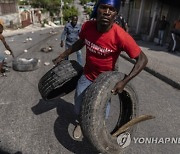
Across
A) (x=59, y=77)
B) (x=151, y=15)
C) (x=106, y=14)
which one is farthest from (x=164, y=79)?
(x=151, y=15)

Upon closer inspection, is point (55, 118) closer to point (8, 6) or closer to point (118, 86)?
point (118, 86)

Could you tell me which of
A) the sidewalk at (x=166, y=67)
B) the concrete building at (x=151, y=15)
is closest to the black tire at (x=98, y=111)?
the sidewalk at (x=166, y=67)

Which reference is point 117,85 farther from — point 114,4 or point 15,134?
point 15,134

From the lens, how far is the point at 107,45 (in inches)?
119

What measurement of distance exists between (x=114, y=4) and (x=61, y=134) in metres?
2.34

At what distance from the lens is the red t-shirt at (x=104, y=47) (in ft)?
9.55

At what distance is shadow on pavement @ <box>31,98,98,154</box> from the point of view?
3615 mm

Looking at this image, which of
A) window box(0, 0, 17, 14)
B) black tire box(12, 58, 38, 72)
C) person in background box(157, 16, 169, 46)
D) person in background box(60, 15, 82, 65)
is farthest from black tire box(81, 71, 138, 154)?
window box(0, 0, 17, 14)

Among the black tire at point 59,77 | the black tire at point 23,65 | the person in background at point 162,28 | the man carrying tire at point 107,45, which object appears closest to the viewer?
the man carrying tire at point 107,45

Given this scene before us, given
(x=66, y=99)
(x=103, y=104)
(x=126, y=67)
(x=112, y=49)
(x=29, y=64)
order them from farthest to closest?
(x=126, y=67) → (x=29, y=64) → (x=66, y=99) → (x=112, y=49) → (x=103, y=104)

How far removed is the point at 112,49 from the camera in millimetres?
3043

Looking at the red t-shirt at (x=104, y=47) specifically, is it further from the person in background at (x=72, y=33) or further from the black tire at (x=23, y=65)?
the black tire at (x=23, y=65)

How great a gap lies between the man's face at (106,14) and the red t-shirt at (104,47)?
0.13m

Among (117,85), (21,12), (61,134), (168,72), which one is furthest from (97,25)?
(21,12)
